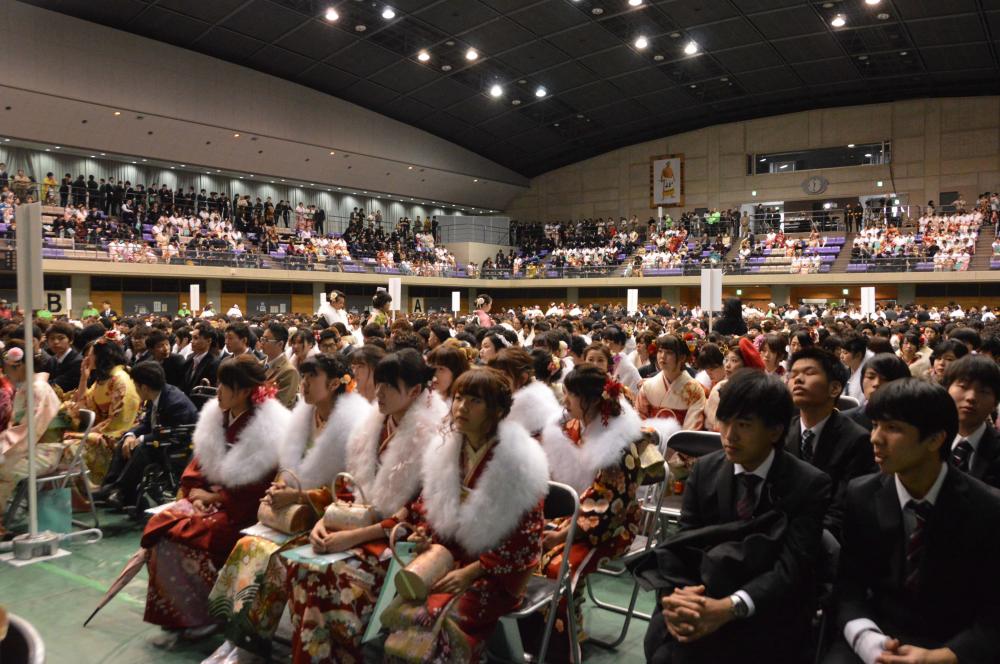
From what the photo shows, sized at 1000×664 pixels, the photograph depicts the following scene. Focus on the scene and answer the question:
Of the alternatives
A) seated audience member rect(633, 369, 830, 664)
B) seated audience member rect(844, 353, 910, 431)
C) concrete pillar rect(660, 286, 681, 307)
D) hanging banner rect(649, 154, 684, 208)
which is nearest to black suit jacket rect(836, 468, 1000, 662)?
seated audience member rect(633, 369, 830, 664)

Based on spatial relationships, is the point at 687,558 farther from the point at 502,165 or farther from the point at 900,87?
the point at 502,165

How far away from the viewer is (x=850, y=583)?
1966 millimetres

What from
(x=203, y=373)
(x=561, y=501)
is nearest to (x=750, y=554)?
(x=561, y=501)

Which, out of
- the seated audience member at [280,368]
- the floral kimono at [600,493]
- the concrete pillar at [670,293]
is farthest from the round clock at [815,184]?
the floral kimono at [600,493]

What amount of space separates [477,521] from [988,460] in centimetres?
191

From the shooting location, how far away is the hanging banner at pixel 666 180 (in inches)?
1180

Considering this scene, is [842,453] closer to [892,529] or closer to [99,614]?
[892,529]

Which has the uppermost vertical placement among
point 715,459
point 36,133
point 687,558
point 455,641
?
point 36,133

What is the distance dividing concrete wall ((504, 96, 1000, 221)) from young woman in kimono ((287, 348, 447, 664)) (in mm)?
28082

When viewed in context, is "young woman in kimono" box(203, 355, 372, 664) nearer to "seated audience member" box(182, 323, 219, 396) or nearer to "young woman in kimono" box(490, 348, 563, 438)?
"young woman in kimono" box(490, 348, 563, 438)

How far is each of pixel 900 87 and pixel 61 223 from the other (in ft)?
85.3

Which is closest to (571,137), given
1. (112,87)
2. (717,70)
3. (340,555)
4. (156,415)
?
(717,70)

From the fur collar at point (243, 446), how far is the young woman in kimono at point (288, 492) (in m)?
Answer: 0.08

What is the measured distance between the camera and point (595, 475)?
289 centimetres
